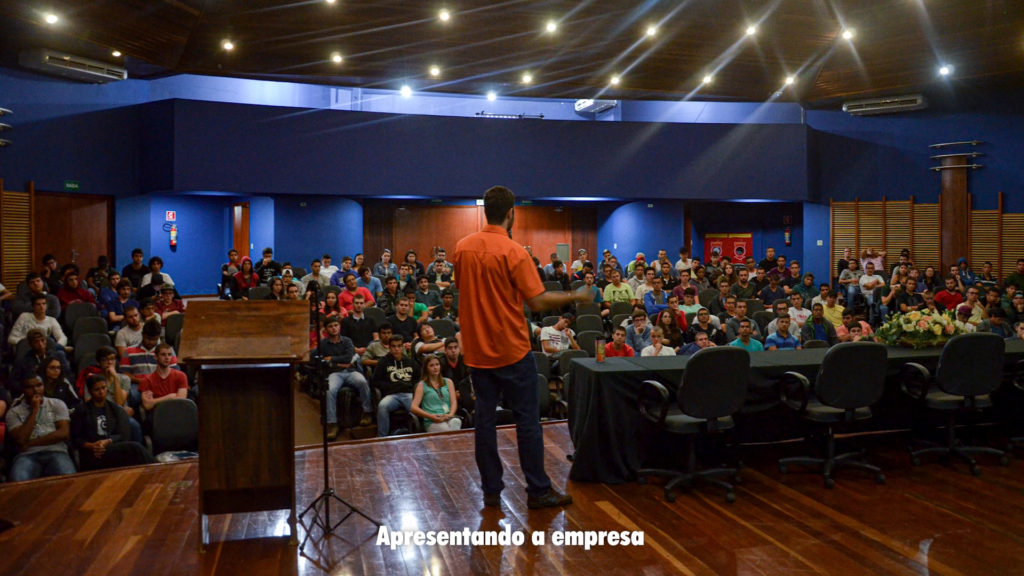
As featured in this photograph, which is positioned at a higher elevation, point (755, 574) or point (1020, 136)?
point (1020, 136)

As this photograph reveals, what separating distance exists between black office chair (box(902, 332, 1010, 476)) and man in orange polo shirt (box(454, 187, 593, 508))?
2.46 meters

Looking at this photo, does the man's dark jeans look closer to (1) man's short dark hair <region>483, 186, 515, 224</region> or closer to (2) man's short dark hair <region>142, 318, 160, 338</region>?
(1) man's short dark hair <region>483, 186, 515, 224</region>

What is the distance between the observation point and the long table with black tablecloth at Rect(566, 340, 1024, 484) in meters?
4.19

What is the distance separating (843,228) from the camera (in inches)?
590

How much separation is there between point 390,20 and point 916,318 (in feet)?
24.2

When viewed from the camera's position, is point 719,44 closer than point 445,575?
No

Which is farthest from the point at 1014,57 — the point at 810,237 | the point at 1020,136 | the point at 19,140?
the point at 19,140

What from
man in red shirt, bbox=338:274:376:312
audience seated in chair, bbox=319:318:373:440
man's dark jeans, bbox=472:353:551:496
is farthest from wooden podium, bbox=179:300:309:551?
man in red shirt, bbox=338:274:376:312

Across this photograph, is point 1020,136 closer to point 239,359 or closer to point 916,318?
point 916,318

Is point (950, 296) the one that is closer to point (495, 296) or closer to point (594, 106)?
point (594, 106)

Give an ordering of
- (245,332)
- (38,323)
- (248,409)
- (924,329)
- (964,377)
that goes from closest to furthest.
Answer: (245,332)
(248,409)
(964,377)
(924,329)
(38,323)

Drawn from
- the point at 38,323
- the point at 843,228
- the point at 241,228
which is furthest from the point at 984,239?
the point at 38,323

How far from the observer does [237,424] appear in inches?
130

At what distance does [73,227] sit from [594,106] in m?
10.0
